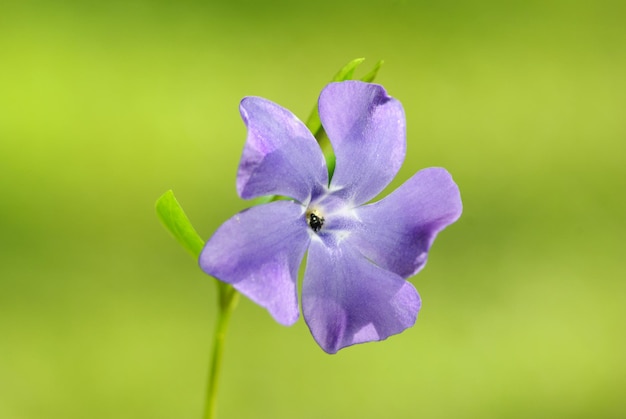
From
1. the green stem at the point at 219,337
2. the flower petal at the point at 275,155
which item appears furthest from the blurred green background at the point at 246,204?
the flower petal at the point at 275,155

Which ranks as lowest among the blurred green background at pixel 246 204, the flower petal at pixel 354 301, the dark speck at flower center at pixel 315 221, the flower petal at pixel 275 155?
the blurred green background at pixel 246 204

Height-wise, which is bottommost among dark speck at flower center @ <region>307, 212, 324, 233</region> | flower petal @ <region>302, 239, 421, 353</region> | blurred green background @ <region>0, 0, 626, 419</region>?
blurred green background @ <region>0, 0, 626, 419</region>

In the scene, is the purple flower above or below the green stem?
above

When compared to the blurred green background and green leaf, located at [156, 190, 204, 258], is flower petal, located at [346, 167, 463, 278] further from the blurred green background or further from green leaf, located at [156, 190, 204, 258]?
the blurred green background

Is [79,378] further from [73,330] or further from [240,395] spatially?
[240,395]

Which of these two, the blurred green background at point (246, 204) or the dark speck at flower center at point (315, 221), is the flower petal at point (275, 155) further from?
the blurred green background at point (246, 204)

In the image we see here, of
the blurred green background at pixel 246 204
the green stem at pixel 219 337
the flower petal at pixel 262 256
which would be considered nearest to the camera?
the flower petal at pixel 262 256

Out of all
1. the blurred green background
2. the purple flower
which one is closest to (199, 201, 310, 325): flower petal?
the purple flower

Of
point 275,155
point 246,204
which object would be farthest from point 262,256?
point 246,204

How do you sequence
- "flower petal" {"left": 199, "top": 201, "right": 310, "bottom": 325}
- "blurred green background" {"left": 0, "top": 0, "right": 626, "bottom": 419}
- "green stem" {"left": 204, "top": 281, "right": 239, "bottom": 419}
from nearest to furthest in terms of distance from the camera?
1. "flower petal" {"left": 199, "top": 201, "right": 310, "bottom": 325}
2. "green stem" {"left": 204, "top": 281, "right": 239, "bottom": 419}
3. "blurred green background" {"left": 0, "top": 0, "right": 626, "bottom": 419}
